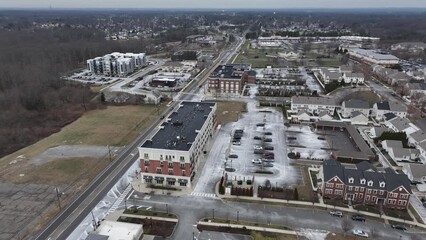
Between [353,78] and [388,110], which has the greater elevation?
[353,78]

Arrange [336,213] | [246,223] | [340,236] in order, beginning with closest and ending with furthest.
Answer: [340,236]
[246,223]
[336,213]

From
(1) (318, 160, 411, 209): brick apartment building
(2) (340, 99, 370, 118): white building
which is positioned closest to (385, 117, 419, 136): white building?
(2) (340, 99, 370, 118): white building

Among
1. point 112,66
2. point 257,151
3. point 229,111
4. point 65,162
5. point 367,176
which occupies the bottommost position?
point 65,162

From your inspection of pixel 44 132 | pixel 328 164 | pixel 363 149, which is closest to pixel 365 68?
pixel 363 149

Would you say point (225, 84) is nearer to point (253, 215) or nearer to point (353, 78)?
point (353, 78)

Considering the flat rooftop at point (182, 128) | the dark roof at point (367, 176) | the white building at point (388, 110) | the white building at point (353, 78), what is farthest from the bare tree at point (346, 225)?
the white building at point (353, 78)

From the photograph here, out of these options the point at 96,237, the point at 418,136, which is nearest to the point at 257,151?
the point at 418,136
